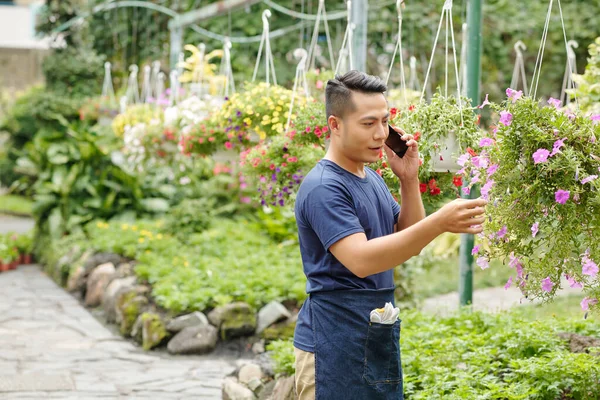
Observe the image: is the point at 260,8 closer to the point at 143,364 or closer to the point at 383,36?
the point at 383,36

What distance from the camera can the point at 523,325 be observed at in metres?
3.96

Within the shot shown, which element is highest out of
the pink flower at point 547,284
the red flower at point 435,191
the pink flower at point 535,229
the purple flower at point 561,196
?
the purple flower at point 561,196

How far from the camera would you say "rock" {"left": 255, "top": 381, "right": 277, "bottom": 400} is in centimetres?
407

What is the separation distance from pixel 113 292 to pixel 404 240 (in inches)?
208

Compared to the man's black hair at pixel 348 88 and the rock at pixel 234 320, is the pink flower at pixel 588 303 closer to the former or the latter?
the man's black hair at pixel 348 88

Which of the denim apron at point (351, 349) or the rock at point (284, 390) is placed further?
the rock at point (284, 390)

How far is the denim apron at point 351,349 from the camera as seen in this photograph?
2230 mm

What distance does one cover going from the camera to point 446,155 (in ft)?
10.1

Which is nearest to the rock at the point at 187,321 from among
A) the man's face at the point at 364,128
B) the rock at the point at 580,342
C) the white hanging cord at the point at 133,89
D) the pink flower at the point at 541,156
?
the rock at the point at 580,342

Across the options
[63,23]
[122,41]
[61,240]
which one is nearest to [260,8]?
[122,41]

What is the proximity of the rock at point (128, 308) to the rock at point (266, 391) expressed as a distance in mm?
2395

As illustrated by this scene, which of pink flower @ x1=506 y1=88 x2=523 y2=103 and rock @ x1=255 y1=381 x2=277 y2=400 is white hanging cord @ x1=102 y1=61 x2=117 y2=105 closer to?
rock @ x1=255 y1=381 x2=277 y2=400

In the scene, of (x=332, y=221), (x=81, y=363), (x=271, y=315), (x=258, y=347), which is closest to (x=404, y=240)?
(x=332, y=221)

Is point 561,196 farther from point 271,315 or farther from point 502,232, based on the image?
point 271,315
